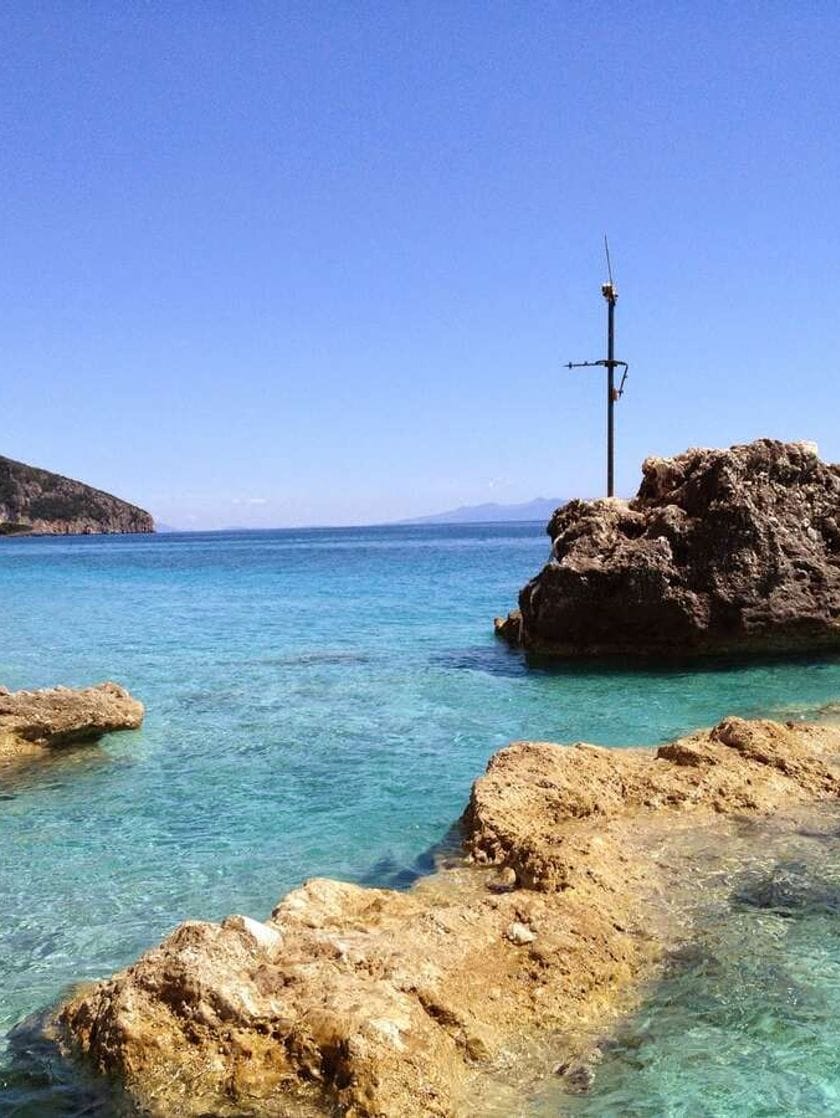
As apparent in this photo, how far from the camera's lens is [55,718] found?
1188cm

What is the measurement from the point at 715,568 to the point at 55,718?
11.7m

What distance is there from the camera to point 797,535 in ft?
59.8

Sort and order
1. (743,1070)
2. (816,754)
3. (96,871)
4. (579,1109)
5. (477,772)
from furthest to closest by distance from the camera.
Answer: (477,772)
(816,754)
(96,871)
(743,1070)
(579,1109)

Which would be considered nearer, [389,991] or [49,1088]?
[49,1088]

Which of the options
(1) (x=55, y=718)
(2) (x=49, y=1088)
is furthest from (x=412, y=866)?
(1) (x=55, y=718)

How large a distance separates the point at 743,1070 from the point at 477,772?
6179 millimetres

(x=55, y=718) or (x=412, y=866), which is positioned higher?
(x=55, y=718)

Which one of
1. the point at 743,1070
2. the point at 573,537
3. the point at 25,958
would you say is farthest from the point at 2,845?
the point at 573,537

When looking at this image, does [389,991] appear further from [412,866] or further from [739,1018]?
[412,866]

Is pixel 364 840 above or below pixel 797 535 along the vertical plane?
below

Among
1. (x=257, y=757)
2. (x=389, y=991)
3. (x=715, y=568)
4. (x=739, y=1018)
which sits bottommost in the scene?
(x=257, y=757)

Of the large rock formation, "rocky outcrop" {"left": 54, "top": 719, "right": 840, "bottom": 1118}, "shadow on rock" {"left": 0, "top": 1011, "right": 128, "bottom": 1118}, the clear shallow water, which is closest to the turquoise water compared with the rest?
"shadow on rock" {"left": 0, "top": 1011, "right": 128, "bottom": 1118}

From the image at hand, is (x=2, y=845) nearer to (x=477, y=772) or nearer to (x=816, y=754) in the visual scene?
(x=477, y=772)

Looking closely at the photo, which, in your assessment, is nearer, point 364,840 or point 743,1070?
point 743,1070
